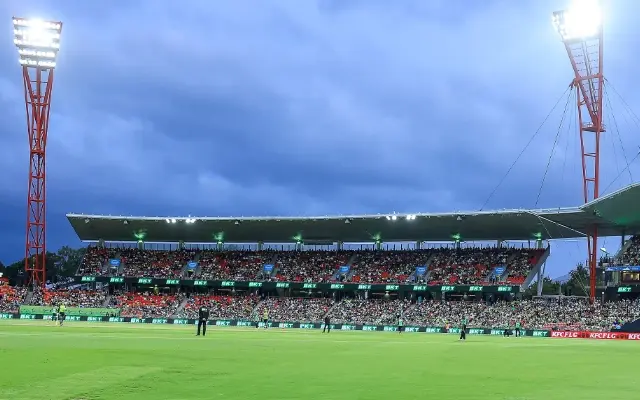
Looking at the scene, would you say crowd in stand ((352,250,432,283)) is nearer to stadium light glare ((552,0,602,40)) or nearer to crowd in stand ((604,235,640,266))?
crowd in stand ((604,235,640,266))

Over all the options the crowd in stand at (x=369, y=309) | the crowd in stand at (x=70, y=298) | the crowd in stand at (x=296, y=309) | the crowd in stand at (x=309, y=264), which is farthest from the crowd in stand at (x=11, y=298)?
the crowd in stand at (x=309, y=264)

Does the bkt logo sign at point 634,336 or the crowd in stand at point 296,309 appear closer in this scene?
the bkt logo sign at point 634,336

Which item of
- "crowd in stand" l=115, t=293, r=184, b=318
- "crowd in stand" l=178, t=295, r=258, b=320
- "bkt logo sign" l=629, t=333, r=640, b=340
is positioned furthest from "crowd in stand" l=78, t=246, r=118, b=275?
"bkt logo sign" l=629, t=333, r=640, b=340

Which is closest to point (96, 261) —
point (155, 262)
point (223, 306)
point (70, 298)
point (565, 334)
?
point (155, 262)

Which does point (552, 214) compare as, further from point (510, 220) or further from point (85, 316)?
point (85, 316)

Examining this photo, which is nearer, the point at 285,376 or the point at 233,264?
the point at 285,376

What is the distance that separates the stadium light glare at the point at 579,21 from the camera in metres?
69.3

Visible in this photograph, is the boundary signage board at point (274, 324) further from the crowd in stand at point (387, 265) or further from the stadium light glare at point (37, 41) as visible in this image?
the stadium light glare at point (37, 41)

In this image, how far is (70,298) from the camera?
3511 inches

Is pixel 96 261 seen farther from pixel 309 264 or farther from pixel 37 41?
pixel 37 41

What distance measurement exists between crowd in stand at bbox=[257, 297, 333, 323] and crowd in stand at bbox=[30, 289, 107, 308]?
22.6 metres

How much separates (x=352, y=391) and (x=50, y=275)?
163m

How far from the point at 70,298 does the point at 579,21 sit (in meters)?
70.8

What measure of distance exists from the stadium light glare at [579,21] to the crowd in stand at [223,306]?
163 feet
